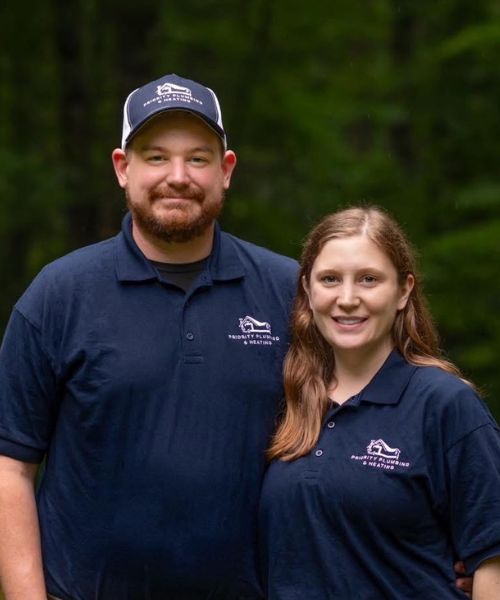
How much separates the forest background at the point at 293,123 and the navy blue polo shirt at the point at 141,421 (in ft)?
20.4

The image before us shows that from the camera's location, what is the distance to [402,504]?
348 centimetres

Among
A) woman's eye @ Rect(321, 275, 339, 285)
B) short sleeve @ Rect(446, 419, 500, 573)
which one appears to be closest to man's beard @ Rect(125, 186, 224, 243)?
woman's eye @ Rect(321, 275, 339, 285)

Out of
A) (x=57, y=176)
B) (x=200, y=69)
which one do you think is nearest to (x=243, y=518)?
(x=57, y=176)

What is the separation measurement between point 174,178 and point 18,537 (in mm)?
1259

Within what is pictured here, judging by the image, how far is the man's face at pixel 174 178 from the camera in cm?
383

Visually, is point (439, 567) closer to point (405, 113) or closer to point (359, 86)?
point (405, 113)

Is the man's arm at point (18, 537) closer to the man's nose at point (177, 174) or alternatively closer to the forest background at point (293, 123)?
the man's nose at point (177, 174)

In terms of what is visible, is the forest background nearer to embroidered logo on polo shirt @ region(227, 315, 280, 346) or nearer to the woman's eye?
embroidered logo on polo shirt @ region(227, 315, 280, 346)

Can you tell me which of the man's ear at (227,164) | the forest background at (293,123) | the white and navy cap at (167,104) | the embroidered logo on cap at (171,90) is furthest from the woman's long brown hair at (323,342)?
the forest background at (293,123)

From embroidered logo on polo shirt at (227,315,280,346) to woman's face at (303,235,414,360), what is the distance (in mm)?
251

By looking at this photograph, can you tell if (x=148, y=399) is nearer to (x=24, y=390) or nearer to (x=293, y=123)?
(x=24, y=390)

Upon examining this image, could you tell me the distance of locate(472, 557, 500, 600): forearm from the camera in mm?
3498

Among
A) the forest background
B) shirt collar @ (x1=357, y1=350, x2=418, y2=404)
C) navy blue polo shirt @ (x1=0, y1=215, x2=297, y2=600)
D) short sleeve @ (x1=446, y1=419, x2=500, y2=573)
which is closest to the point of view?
short sleeve @ (x1=446, y1=419, x2=500, y2=573)

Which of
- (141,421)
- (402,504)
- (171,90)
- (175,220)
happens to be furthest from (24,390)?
(402,504)
